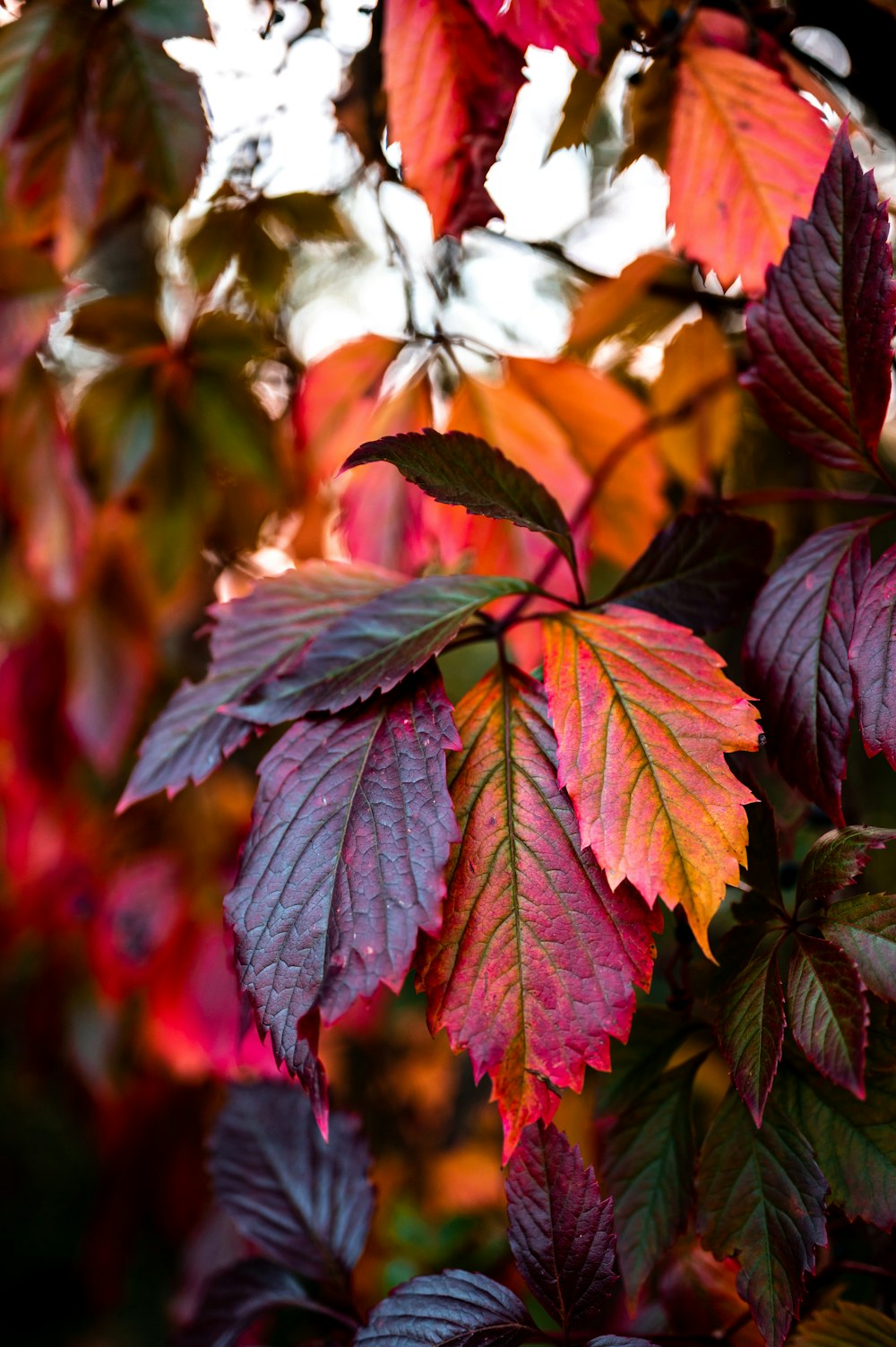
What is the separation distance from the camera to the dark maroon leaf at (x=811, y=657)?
0.42 meters

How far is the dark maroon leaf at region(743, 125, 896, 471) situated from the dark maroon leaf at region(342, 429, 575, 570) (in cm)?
13

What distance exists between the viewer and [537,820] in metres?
0.41

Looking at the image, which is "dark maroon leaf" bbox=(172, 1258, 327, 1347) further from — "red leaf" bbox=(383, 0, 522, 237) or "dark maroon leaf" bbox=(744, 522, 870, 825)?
"red leaf" bbox=(383, 0, 522, 237)

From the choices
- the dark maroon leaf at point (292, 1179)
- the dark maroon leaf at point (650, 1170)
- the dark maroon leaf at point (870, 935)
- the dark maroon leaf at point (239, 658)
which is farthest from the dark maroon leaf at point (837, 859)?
the dark maroon leaf at point (292, 1179)

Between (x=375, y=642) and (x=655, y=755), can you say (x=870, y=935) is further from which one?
(x=375, y=642)

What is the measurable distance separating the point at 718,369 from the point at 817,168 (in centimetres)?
32

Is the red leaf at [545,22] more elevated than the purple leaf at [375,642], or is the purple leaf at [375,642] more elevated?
the red leaf at [545,22]

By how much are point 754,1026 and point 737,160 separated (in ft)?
1.58

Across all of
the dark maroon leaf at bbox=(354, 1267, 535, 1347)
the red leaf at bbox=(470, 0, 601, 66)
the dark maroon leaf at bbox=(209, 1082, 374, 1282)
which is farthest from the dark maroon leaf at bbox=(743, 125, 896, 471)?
the dark maroon leaf at bbox=(209, 1082, 374, 1282)

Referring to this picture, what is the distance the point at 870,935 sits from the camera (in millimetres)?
369

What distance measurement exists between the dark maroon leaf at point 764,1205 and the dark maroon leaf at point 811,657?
14 centimetres

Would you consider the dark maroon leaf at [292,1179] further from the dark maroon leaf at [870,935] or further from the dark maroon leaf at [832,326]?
the dark maroon leaf at [832,326]

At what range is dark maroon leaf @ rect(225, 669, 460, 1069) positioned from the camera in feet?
1.25

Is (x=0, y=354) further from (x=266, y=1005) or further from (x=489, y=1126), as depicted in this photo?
(x=489, y=1126)
